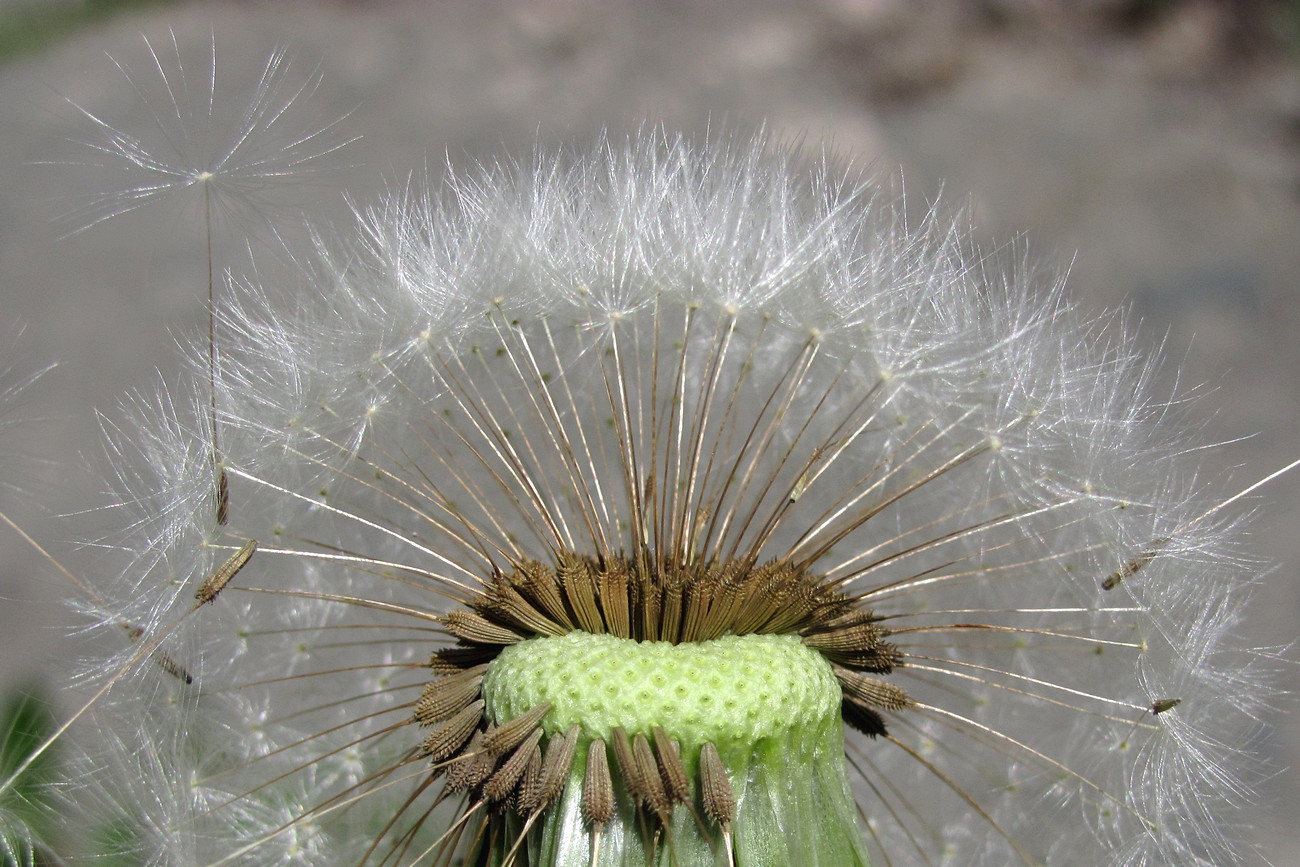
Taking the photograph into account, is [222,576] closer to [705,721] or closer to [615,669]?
[615,669]

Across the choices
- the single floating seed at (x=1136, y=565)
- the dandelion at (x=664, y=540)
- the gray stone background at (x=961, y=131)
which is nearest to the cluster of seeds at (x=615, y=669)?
the dandelion at (x=664, y=540)

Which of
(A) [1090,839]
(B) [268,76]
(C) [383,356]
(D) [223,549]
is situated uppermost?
(B) [268,76]

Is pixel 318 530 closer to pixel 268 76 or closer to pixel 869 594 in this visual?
pixel 268 76

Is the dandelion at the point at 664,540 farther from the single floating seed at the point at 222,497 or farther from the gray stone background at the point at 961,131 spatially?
the gray stone background at the point at 961,131

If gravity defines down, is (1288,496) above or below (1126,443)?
above

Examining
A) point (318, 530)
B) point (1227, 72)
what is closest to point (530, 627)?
point (318, 530)

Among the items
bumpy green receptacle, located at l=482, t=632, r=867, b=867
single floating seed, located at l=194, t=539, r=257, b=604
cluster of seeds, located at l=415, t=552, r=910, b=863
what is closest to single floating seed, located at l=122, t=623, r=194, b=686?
single floating seed, located at l=194, t=539, r=257, b=604
